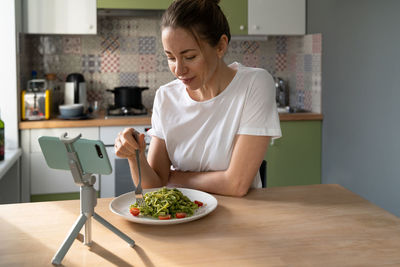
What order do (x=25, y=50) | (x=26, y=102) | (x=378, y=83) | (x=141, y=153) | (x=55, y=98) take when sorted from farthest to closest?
1. (x=55, y=98)
2. (x=25, y=50)
3. (x=26, y=102)
4. (x=378, y=83)
5. (x=141, y=153)

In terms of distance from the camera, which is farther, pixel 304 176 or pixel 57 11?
pixel 304 176

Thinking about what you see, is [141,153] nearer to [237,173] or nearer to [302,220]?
[237,173]

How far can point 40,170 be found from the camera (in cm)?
329

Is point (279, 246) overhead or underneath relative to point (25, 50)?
underneath

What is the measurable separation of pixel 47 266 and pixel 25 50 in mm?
2849

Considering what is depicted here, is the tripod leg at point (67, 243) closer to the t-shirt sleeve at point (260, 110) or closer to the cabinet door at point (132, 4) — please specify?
the t-shirt sleeve at point (260, 110)

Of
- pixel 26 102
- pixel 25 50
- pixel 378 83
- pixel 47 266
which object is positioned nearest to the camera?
pixel 47 266

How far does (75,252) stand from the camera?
3.59ft

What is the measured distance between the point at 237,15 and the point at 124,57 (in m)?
0.97

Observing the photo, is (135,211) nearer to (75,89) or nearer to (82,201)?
(82,201)

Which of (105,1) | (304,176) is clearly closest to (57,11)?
(105,1)

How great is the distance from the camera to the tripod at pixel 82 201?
1.04 metres

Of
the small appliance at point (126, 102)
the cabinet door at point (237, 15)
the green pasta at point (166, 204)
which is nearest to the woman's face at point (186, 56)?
the green pasta at point (166, 204)

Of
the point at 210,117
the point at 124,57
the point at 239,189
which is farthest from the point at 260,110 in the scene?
the point at 124,57
